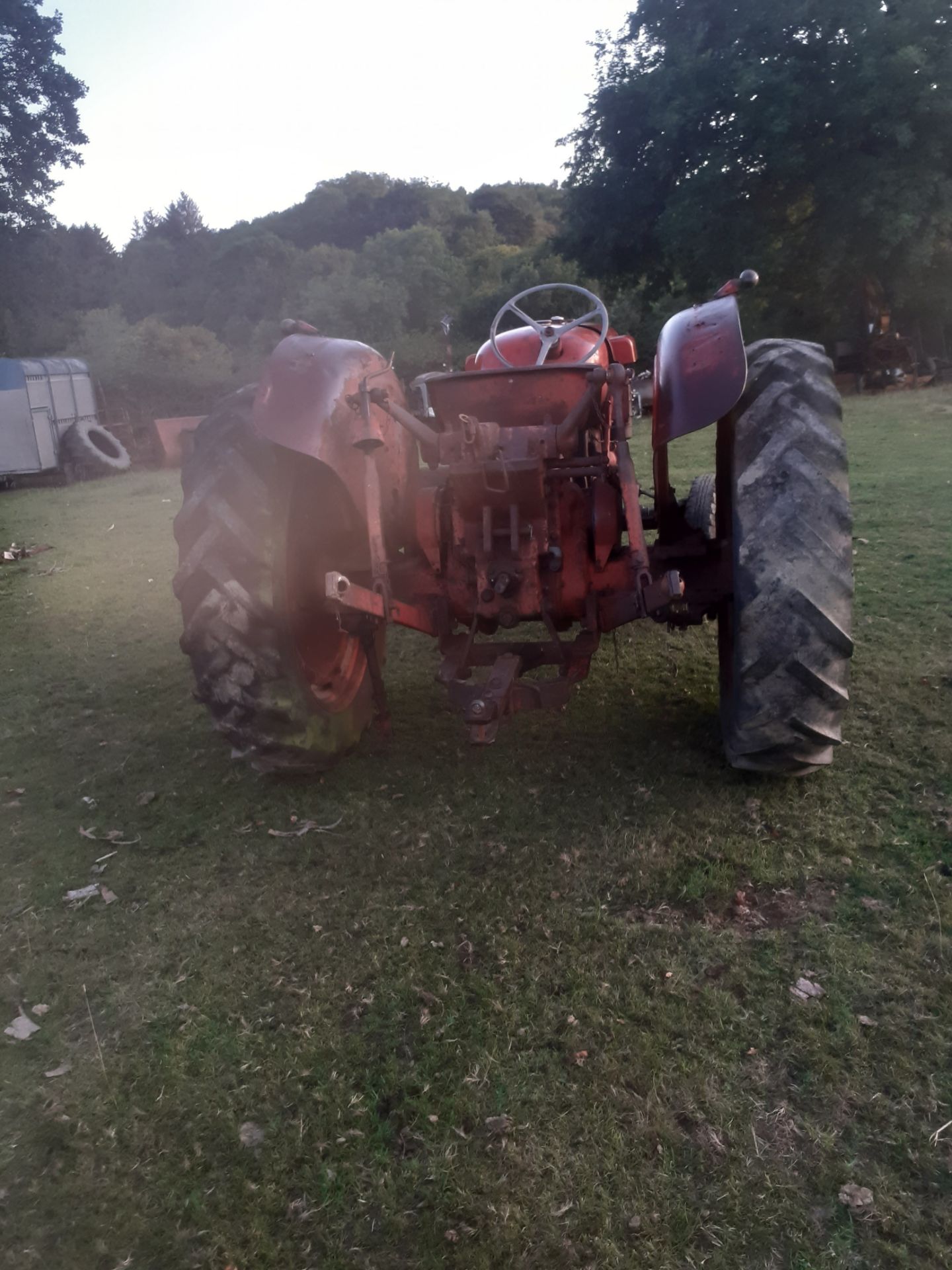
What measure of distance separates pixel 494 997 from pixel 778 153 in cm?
2323

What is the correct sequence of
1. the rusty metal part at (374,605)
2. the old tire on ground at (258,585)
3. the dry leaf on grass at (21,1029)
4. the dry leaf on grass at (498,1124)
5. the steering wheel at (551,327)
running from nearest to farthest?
1. the dry leaf on grass at (498,1124)
2. the dry leaf on grass at (21,1029)
3. the rusty metal part at (374,605)
4. the old tire on ground at (258,585)
5. the steering wheel at (551,327)

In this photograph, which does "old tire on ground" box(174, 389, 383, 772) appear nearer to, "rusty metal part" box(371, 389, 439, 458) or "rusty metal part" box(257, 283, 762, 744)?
"rusty metal part" box(257, 283, 762, 744)

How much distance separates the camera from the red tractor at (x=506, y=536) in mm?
3389

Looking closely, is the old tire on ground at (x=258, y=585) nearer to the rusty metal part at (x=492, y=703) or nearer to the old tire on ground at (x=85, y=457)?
Result: the rusty metal part at (x=492, y=703)

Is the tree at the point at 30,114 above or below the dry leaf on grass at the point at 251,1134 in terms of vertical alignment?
above

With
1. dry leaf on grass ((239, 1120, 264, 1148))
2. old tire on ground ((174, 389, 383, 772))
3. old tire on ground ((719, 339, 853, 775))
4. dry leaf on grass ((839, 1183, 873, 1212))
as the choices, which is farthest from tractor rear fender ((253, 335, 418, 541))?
dry leaf on grass ((839, 1183, 873, 1212))

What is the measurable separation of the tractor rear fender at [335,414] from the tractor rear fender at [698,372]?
3.54 ft

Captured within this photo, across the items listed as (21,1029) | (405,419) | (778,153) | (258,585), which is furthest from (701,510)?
(778,153)

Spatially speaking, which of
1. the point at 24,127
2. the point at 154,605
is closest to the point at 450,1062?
the point at 154,605

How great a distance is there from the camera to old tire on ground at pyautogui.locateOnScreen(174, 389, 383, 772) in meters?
3.56

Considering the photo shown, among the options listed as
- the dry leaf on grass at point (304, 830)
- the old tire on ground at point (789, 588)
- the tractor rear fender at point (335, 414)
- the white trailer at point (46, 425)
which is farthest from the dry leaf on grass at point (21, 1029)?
the white trailer at point (46, 425)

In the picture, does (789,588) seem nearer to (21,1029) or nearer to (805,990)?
(805,990)

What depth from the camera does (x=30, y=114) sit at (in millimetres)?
34219

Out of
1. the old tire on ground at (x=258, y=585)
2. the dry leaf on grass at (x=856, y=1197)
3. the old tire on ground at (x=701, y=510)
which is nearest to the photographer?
the dry leaf on grass at (x=856, y=1197)
